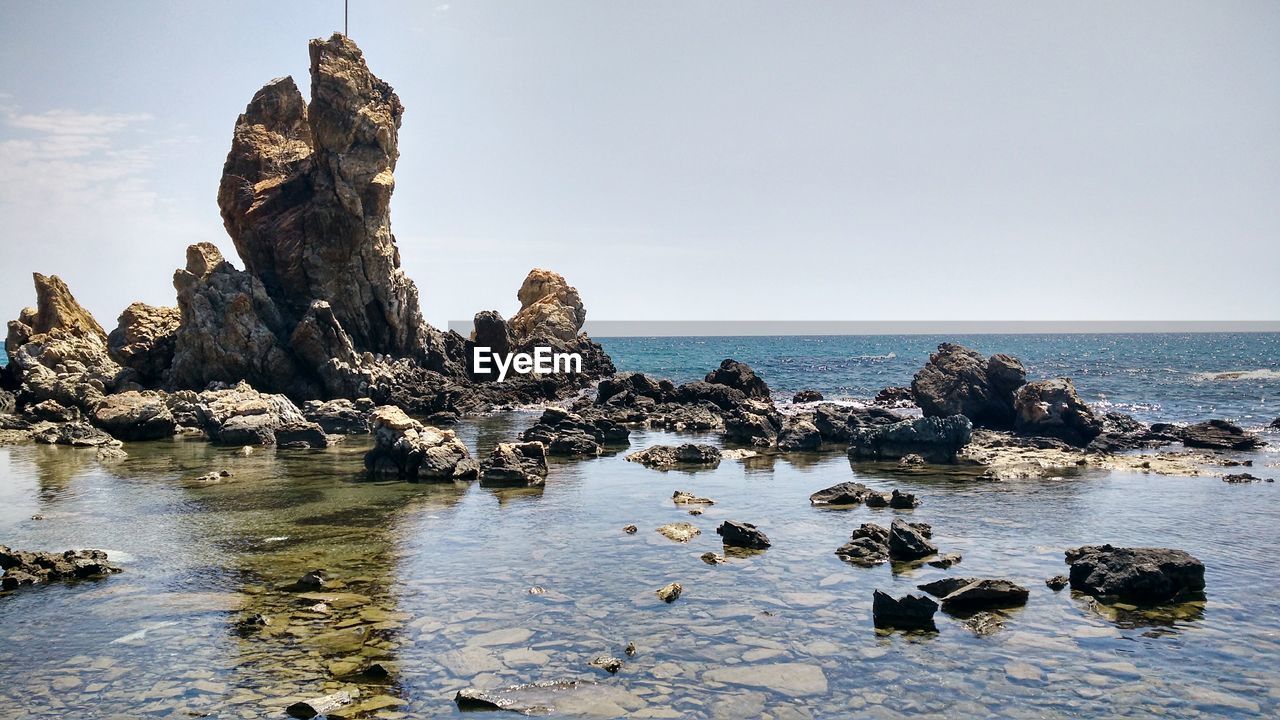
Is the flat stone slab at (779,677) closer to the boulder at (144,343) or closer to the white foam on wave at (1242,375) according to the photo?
the boulder at (144,343)

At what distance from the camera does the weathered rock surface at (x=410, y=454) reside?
104 feet

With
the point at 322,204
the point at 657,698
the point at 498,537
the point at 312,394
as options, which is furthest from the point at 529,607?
the point at 322,204

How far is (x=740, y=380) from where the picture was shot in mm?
→ 64562

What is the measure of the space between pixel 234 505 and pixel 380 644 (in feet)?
48.5

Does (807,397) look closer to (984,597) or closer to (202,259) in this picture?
(202,259)

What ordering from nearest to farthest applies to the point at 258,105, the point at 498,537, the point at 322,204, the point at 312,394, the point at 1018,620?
the point at 1018,620 < the point at 498,537 < the point at 312,394 < the point at 322,204 < the point at 258,105

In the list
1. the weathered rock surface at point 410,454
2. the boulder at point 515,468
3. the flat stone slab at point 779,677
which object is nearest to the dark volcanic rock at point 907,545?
the flat stone slab at point 779,677

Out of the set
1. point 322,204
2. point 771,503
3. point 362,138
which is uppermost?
point 362,138

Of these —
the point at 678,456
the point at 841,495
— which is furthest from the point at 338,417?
the point at 841,495

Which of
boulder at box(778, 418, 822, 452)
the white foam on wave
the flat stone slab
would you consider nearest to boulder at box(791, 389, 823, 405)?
boulder at box(778, 418, 822, 452)

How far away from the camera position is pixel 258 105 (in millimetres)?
71188

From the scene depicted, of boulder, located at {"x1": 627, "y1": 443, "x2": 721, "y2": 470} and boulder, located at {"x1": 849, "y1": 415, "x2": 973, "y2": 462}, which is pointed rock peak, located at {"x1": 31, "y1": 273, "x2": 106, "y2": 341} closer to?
boulder, located at {"x1": 627, "y1": 443, "x2": 721, "y2": 470}

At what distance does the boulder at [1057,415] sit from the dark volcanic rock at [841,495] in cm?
1877

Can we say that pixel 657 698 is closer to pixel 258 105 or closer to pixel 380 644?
pixel 380 644
